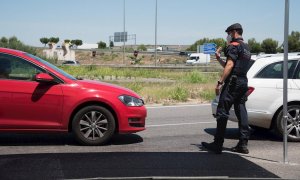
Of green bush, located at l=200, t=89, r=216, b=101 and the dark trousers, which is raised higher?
the dark trousers

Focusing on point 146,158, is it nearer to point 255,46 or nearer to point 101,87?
point 101,87

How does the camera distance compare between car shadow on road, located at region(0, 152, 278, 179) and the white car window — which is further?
the white car window

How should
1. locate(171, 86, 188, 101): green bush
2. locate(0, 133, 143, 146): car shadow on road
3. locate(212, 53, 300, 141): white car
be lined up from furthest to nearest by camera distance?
locate(171, 86, 188, 101): green bush → locate(212, 53, 300, 141): white car → locate(0, 133, 143, 146): car shadow on road

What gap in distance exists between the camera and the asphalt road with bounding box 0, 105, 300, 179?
579 cm

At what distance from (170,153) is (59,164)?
1771 mm

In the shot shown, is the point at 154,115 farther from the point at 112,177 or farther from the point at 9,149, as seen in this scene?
the point at 112,177

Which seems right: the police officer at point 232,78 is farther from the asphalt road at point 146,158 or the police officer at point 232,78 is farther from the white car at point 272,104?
the white car at point 272,104

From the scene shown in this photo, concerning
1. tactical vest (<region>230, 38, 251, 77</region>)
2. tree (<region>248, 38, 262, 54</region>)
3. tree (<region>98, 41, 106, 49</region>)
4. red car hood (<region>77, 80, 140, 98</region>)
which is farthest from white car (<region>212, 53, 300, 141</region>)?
tree (<region>98, 41, 106, 49</region>)

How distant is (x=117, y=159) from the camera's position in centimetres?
656

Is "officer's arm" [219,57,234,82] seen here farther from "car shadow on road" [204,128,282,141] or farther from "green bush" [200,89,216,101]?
"green bush" [200,89,216,101]

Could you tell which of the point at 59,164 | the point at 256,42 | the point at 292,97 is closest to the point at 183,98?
the point at 292,97

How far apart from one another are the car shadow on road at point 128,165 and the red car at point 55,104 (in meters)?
0.73

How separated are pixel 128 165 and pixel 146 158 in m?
0.52

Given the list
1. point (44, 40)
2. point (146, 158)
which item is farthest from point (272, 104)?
point (44, 40)
